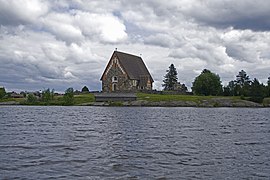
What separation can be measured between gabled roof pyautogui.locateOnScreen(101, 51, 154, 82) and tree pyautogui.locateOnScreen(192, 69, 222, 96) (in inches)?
745

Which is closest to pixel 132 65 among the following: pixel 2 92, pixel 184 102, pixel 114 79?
pixel 114 79

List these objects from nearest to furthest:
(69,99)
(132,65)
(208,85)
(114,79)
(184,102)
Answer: (184,102)
(69,99)
(208,85)
(114,79)
(132,65)

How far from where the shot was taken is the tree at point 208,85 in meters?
111

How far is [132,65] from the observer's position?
124125 millimetres

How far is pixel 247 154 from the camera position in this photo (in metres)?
19.8

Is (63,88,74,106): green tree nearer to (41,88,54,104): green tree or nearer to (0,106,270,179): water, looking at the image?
(41,88,54,104): green tree

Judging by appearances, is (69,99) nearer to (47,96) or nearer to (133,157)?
(47,96)

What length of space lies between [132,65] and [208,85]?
82.7 ft

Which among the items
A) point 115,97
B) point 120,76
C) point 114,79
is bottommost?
point 115,97

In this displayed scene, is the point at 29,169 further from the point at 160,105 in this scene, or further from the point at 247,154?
the point at 160,105

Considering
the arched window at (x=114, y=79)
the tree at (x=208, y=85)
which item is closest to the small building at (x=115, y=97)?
the arched window at (x=114, y=79)

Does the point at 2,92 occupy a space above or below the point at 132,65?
below

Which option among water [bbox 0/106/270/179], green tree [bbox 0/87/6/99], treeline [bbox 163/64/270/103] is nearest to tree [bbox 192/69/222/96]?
treeline [bbox 163/64/270/103]

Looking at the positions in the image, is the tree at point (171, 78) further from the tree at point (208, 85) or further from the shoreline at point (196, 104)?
the shoreline at point (196, 104)
